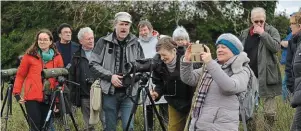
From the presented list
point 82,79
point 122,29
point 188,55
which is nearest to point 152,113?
point 82,79

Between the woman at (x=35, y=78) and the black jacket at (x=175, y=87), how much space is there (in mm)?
1554

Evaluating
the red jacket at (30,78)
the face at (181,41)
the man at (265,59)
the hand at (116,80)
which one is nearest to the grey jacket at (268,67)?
the man at (265,59)

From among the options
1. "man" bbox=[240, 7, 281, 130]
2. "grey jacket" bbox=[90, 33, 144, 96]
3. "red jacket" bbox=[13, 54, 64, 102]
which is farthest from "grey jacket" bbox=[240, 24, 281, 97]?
"red jacket" bbox=[13, 54, 64, 102]

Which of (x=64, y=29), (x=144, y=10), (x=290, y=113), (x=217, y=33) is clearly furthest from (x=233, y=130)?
(x=217, y=33)

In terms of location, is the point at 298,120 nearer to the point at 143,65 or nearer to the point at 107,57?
the point at 143,65

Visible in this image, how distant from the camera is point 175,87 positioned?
4.40m

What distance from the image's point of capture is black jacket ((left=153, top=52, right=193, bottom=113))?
4.39 meters

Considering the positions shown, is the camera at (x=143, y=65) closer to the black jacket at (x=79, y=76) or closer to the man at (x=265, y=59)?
the black jacket at (x=79, y=76)

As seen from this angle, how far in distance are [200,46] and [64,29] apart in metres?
3.10

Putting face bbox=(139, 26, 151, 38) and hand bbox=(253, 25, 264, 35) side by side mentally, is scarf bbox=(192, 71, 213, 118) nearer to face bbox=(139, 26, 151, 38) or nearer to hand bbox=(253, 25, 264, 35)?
hand bbox=(253, 25, 264, 35)

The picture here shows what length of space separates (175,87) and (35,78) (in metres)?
1.83

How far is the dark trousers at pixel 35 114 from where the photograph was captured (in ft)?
17.3

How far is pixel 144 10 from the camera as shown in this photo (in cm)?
1600

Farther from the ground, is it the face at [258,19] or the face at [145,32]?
the face at [258,19]
